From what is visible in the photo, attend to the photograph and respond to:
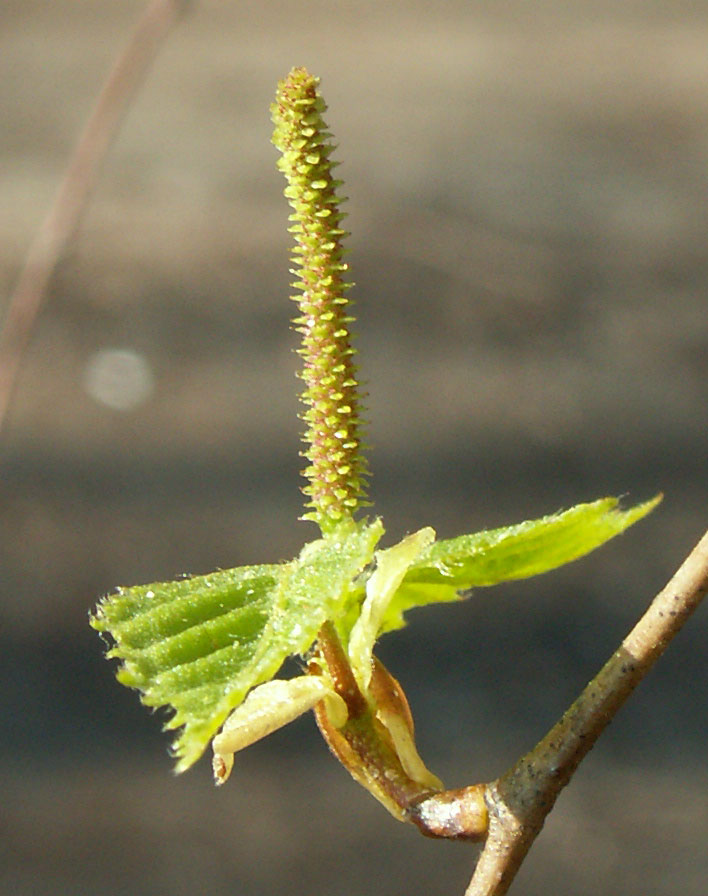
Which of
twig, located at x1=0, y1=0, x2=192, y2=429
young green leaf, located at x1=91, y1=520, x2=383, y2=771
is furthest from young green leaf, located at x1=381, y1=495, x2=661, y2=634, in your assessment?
twig, located at x1=0, y1=0, x2=192, y2=429

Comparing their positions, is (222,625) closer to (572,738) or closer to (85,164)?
(572,738)

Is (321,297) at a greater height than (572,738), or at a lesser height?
greater

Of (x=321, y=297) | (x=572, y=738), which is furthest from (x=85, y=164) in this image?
(x=572, y=738)

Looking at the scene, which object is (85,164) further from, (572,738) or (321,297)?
(572,738)

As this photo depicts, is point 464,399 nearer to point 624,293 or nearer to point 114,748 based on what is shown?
point 624,293

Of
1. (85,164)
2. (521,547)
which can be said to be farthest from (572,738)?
(85,164)

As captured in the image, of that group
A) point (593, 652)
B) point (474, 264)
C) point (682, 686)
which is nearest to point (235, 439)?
point (474, 264)

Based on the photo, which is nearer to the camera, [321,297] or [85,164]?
[321,297]
